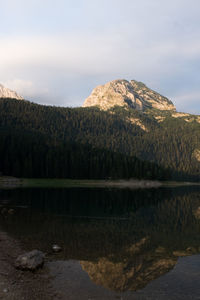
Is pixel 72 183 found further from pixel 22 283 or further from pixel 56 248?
pixel 22 283

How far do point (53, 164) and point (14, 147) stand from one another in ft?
112

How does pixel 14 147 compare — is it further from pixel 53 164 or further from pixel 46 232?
pixel 46 232

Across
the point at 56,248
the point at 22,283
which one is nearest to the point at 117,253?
the point at 56,248

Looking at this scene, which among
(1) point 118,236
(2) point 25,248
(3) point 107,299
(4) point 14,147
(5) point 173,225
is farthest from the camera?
(4) point 14,147

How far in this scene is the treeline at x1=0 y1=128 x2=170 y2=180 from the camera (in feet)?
517

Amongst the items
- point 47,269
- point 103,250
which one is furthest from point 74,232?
point 47,269

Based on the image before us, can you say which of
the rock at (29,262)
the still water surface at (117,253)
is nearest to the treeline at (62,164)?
the still water surface at (117,253)

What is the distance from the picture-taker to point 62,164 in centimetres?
16525

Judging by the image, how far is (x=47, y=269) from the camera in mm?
17859

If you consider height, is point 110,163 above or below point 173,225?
above

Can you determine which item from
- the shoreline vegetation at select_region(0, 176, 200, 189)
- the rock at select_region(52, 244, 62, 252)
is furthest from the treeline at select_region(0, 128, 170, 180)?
the rock at select_region(52, 244, 62, 252)

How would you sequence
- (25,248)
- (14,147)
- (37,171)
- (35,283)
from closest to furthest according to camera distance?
(35,283)
(25,248)
(37,171)
(14,147)

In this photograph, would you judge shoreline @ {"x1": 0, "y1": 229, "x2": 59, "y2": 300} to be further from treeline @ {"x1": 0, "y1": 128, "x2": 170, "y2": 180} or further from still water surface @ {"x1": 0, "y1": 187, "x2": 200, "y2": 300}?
treeline @ {"x1": 0, "y1": 128, "x2": 170, "y2": 180}

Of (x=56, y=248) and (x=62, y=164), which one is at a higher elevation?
(x=62, y=164)
